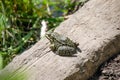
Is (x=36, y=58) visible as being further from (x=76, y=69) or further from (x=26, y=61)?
(x=76, y=69)

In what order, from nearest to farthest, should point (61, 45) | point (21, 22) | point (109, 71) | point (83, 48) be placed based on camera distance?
point (109, 71), point (83, 48), point (61, 45), point (21, 22)

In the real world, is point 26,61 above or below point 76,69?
above

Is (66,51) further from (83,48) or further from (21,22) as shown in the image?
(21,22)

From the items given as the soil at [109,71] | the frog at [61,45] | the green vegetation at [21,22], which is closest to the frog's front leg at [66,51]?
the frog at [61,45]

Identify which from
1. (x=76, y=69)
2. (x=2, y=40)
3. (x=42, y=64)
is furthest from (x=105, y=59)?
(x=2, y=40)

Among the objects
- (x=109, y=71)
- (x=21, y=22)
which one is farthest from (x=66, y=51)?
(x=21, y=22)

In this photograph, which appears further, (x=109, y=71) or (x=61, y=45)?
(x=61, y=45)

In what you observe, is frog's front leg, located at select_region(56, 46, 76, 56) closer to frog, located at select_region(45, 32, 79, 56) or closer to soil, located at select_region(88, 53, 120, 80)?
frog, located at select_region(45, 32, 79, 56)
